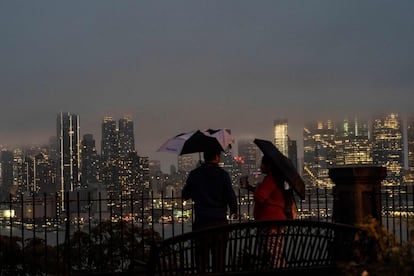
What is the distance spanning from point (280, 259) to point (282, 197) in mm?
1438

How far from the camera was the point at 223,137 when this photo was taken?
8281mm

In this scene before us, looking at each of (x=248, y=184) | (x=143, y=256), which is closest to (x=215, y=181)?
(x=248, y=184)

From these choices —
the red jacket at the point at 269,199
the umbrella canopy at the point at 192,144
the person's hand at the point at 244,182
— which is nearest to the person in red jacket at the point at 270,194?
the red jacket at the point at 269,199

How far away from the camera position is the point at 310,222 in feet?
20.6

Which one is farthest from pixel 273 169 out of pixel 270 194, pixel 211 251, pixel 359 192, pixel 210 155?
pixel 359 192

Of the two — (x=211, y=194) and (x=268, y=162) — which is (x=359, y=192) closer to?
(x=268, y=162)

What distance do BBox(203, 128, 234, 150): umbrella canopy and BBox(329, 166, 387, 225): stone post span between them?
2636 mm

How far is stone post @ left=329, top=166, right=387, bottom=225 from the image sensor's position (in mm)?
10289

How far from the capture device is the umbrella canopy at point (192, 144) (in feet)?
27.0

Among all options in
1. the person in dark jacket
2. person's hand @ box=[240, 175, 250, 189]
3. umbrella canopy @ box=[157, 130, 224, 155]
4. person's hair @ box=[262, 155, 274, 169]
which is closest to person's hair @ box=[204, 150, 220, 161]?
the person in dark jacket

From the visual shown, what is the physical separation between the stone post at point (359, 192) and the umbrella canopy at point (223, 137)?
2636 millimetres

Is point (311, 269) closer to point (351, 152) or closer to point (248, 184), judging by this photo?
point (248, 184)

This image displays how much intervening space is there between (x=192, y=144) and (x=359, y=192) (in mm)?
3162

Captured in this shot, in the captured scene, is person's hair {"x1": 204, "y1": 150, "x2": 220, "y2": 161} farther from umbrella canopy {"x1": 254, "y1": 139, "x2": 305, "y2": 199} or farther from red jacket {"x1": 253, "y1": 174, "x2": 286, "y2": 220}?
red jacket {"x1": 253, "y1": 174, "x2": 286, "y2": 220}
